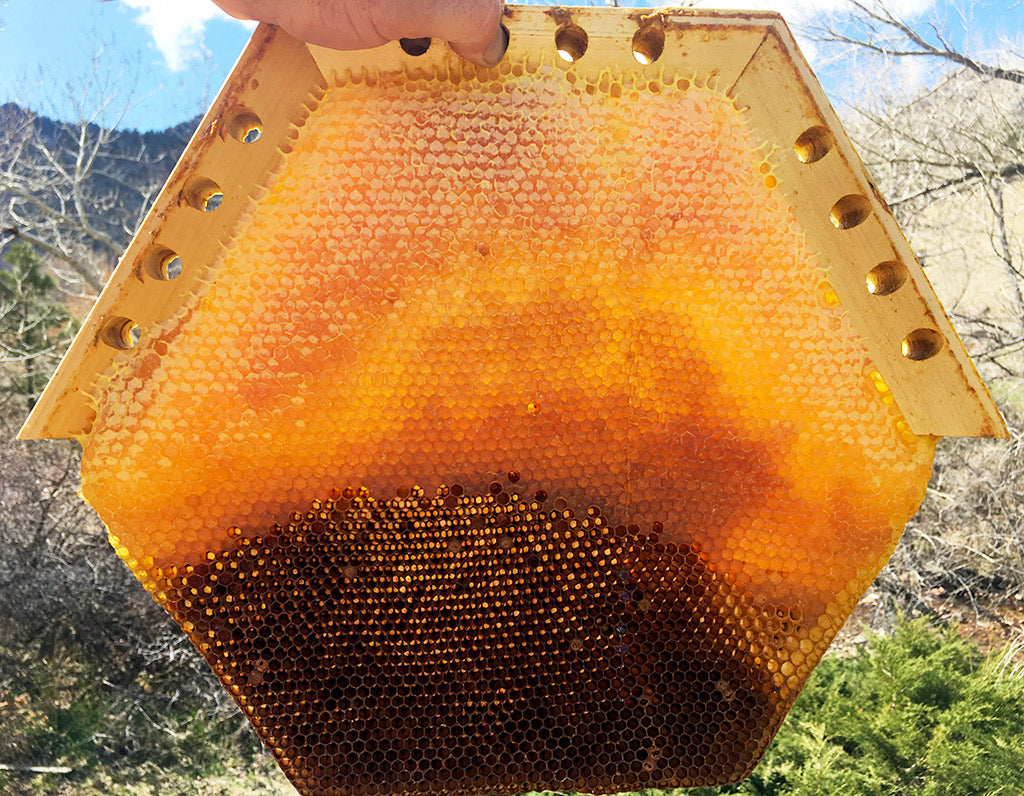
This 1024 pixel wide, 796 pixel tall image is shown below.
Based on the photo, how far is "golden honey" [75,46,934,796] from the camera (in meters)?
0.91

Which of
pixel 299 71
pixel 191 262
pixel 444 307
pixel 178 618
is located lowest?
pixel 178 618

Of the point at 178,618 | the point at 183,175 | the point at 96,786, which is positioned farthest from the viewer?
the point at 96,786

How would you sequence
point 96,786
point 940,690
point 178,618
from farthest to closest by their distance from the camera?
point 96,786
point 940,690
point 178,618

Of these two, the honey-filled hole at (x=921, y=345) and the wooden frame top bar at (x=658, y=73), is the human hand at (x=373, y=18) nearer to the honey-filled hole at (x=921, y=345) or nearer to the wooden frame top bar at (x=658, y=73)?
the wooden frame top bar at (x=658, y=73)

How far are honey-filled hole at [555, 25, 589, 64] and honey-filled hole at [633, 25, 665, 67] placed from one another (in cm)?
7

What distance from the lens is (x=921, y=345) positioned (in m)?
0.90

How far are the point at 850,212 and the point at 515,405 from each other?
522 millimetres

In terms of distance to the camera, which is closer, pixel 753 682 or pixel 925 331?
pixel 925 331

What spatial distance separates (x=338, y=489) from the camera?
0.97 meters

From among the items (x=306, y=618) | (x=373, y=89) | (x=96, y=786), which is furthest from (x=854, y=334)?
(x=96, y=786)

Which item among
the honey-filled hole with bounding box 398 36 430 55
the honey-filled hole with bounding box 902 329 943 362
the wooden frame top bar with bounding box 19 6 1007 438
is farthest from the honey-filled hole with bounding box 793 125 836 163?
the honey-filled hole with bounding box 398 36 430 55

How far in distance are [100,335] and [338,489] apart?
0.37m

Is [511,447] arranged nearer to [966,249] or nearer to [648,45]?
[648,45]

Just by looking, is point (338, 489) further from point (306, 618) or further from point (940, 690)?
point (940, 690)
